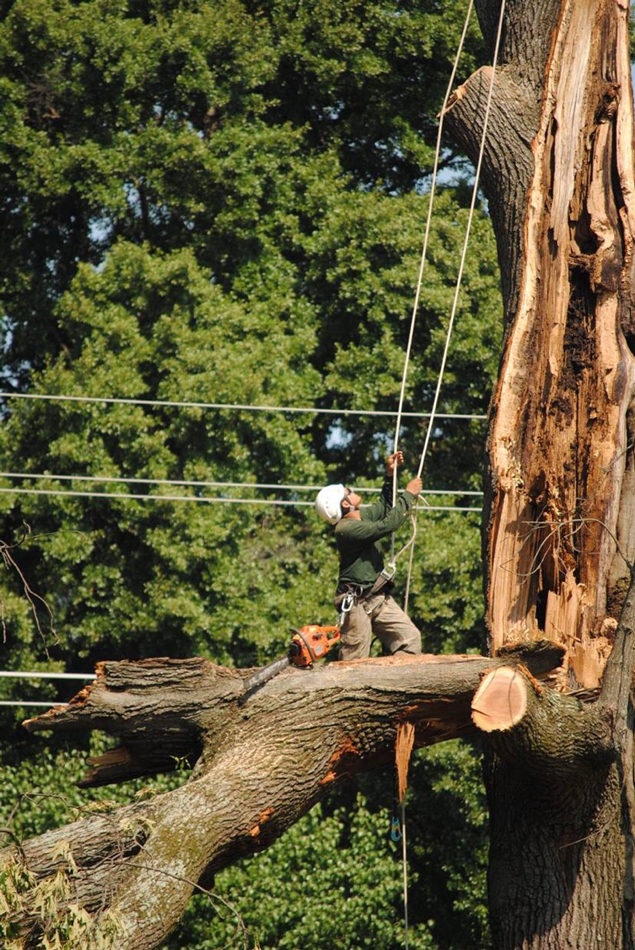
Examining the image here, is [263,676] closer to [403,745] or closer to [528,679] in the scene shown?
[403,745]

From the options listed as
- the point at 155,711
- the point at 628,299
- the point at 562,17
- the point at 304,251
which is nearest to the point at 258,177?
the point at 304,251

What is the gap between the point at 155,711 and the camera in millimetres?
5301

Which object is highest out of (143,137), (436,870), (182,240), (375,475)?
(143,137)

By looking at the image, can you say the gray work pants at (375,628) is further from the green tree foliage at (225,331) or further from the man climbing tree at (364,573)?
the green tree foliage at (225,331)

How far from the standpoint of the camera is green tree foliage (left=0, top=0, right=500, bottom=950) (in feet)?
41.1

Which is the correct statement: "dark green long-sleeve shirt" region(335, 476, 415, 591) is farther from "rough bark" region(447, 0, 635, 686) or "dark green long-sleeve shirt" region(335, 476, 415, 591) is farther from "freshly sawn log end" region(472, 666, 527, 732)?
"freshly sawn log end" region(472, 666, 527, 732)

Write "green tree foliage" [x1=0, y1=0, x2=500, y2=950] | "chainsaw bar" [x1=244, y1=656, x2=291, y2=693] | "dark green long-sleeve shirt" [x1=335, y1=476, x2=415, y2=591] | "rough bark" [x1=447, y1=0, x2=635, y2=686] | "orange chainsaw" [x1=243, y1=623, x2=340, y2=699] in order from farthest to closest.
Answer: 1. "green tree foliage" [x1=0, y1=0, x2=500, y2=950]
2. "dark green long-sleeve shirt" [x1=335, y1=476, x2=415, y2=591]
3. "rough bark" [x1=447, y1=0, x2=635, y2=686]
4. "orange chainsaw" [x1=243, y1=623, x2=340, y2=699]
5. "chainsaw bar" [x1=244, y1=656, x2=291, y2=693]

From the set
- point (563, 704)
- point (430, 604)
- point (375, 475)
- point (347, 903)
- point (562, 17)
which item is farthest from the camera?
point (375, 475)

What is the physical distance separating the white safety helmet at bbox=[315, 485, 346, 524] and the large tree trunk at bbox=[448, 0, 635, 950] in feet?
2.65

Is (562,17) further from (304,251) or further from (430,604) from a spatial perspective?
(304,251)

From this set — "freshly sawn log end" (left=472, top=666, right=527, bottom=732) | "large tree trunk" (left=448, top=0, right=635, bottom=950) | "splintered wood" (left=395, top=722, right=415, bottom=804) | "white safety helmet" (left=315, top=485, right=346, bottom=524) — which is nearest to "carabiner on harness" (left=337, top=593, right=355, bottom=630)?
"white safety helmet" (left=315, top=485, right=346, bottom=524)

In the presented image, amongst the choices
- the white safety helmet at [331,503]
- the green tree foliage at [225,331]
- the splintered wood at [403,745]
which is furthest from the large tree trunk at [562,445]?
the green tree foliage at [225,331]

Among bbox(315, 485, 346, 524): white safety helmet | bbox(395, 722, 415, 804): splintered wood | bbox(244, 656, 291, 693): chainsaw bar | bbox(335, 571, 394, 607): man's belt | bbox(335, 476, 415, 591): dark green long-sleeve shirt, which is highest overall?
bbox(315, 485, 346, 524): white safety helmet

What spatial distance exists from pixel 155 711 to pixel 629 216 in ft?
11.1
